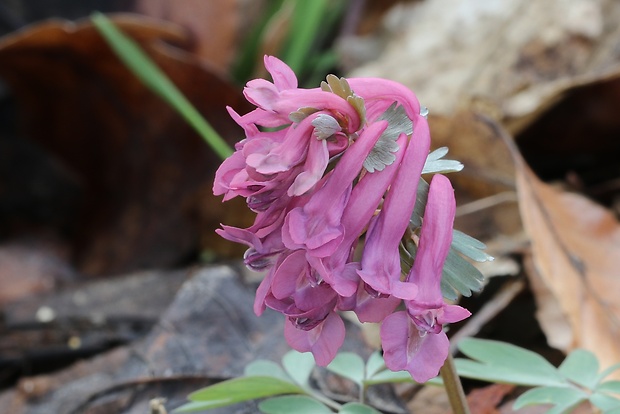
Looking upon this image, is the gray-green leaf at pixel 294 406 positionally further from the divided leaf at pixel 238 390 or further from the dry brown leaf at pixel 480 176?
the dry brown leaf at pixel 480 176

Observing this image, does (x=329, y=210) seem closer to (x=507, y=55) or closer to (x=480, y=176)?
(x=480, y=176)

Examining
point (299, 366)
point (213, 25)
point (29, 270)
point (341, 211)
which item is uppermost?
point (341, 211)

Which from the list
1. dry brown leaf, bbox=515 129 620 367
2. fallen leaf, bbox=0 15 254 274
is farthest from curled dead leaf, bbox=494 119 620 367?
fallen leaf, bbox=0 15 254 274

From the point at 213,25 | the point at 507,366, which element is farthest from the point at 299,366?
the point at 213,25

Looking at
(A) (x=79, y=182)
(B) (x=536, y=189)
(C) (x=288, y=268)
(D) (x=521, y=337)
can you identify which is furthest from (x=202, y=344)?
(A) (x=79, y=182)

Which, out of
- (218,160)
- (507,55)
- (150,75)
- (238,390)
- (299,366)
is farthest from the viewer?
(218,160)

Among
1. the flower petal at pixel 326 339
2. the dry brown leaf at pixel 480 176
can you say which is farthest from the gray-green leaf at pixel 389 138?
the dry brown leaf at pixel 480 176
